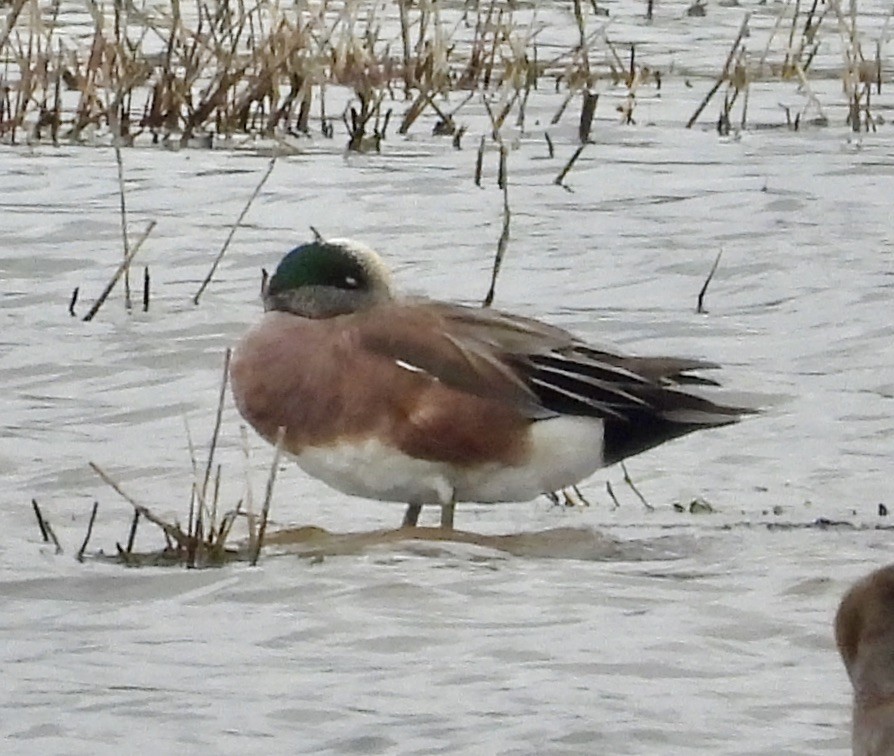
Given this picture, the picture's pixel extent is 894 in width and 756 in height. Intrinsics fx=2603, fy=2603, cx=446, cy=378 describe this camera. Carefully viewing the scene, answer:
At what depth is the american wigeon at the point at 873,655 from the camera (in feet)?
7.52

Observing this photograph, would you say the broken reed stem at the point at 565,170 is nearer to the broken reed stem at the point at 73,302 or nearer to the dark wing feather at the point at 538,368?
the broken reed stem at the point at 73,302

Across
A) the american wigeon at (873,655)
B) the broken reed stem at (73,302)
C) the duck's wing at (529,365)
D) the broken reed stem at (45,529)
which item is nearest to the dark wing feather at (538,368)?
the duck's wing at (529,365)

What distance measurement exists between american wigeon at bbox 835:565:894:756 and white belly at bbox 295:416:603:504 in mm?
2421

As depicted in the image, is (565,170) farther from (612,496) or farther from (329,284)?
Result: (329,284)

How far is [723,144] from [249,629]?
588 centimetres

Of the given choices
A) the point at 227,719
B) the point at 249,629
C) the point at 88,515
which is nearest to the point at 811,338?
the point at 88,515

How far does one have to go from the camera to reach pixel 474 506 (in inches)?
Answer: 211

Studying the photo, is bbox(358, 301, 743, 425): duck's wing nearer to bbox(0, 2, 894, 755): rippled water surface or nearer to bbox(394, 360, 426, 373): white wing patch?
bbox(394, 360, 426, 373): white wing patch

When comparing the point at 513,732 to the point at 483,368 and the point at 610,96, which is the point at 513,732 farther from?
the point at 610,96

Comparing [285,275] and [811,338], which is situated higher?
[285,275]

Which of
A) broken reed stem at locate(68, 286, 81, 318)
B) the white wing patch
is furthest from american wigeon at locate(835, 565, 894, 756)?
broken reed stem at locate(68, 286, 81, 318)

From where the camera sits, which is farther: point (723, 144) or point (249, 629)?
point (723, 144)

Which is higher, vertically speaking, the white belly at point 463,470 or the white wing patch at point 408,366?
the white wing patch at point 408,366

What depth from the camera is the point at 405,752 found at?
3.43m
